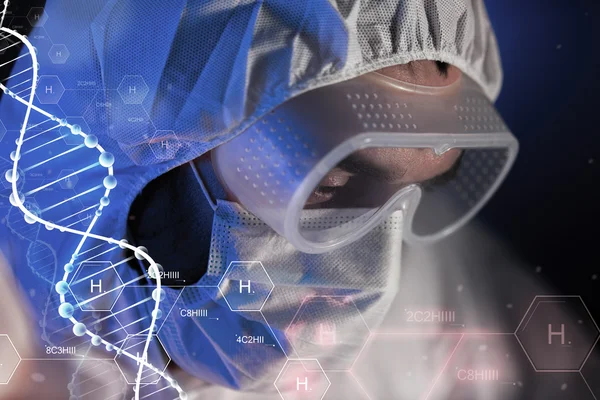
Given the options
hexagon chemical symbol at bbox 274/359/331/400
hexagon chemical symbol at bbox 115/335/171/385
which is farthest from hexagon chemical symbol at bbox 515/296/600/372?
hexagon chemical symbol at bbox 115/335/171/385

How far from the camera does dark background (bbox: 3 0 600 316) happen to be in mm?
1115

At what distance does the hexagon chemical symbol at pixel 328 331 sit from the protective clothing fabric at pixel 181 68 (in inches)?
1.9

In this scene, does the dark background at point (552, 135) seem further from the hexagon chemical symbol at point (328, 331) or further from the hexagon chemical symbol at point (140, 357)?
the hexagon chemical symbol at point (140, 357)

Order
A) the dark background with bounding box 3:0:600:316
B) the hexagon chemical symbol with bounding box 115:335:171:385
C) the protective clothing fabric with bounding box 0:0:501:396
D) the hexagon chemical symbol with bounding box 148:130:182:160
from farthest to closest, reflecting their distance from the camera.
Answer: the hexagon chemical symbol with bounding box 115:335:171:385 → the dark background with bounding box 3:0:600:316 → the hexagon chemical symbol with bounding box 148:130:182:160 → the protective clothing fabric with bounding box 0:0:501:396

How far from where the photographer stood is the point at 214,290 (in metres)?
1.16

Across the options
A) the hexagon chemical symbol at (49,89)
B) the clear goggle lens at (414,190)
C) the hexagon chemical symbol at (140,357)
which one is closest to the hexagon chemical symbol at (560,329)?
the clear goggle lens at (414,190)

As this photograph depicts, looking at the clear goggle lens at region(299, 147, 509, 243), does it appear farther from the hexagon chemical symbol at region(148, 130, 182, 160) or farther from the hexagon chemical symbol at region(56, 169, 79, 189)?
the hexagon chemical symbol at region(56, 169, 79, 189)

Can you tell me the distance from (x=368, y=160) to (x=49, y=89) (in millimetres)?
557

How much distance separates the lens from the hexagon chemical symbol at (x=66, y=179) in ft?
3.88

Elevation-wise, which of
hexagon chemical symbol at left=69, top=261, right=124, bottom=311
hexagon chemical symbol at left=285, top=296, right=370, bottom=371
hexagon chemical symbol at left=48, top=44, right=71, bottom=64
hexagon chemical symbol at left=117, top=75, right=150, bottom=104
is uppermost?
hexagon chemical symbol at left=48, top=44, right=71, bottom=64

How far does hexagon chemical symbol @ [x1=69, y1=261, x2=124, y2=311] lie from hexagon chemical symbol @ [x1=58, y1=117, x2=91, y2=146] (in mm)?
212

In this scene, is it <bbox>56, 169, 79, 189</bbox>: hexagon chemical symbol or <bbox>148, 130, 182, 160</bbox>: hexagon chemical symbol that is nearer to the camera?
<bbox>148, 130, 182, 160</bbox>: hexagon chemical symbol

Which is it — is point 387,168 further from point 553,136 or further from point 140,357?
point 140,357

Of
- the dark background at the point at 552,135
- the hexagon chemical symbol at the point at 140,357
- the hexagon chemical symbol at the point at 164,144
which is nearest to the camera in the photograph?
the hexagon chemical symbol at the point at 164,144
